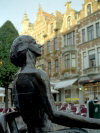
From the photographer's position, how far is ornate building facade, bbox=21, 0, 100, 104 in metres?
23.9

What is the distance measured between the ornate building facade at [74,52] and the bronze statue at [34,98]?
21.3 meters

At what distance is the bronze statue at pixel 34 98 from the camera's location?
1538mm

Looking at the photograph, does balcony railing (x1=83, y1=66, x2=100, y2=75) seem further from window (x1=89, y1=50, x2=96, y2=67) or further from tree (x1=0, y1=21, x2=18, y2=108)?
tree (x1=0, y1=21, x2=18, y2=108)

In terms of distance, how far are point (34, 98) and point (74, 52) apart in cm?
2518

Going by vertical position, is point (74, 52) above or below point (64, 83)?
above

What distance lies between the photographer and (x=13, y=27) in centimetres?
2317

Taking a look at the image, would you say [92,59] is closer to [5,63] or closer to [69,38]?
[69,38]

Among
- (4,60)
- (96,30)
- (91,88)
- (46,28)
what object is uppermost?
(46,28)

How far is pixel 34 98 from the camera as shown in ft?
5.51

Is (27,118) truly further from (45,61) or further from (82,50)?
(45,61)

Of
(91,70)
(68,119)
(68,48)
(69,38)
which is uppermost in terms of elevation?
(69,38)

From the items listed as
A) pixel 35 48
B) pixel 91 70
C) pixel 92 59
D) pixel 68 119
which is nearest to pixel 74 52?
pixel 92 59

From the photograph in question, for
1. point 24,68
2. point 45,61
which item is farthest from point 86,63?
point 24,68

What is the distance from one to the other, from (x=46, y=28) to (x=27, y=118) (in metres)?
30.8
